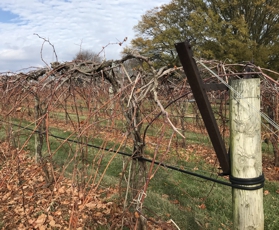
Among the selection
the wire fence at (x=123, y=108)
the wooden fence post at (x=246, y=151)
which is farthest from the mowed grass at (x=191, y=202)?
the wooden fence post at (x=246, y=151)

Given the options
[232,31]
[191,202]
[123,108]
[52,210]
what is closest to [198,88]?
[123,108]

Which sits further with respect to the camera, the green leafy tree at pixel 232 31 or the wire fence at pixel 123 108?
the green leafy tree at pixel 232 31

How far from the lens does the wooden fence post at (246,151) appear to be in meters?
1.45

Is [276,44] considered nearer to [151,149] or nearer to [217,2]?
[217,2]

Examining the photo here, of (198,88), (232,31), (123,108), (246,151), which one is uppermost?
(232,31)

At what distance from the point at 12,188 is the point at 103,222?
2.15m

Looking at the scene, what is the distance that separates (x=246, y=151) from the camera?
1.49 metres

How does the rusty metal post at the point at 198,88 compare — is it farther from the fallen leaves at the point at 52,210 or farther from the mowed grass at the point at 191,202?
the fallen leaves at the point at 52,210

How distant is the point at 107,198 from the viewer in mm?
4031

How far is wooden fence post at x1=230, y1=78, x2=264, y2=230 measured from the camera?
→ 145 cm

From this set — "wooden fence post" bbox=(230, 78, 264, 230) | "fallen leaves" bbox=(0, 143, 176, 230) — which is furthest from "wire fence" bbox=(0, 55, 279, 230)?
"fallen leaves" bbox=(0, 143, 176, 230)

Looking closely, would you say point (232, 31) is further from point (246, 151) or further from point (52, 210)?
point (246, 151)

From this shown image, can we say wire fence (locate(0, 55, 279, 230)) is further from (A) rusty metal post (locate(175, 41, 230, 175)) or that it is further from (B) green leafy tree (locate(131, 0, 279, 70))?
(B) green leafy tree (locate(131, 0, 279, 70))

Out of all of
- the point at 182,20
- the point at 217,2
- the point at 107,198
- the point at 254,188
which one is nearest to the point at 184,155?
the point at 107,198
